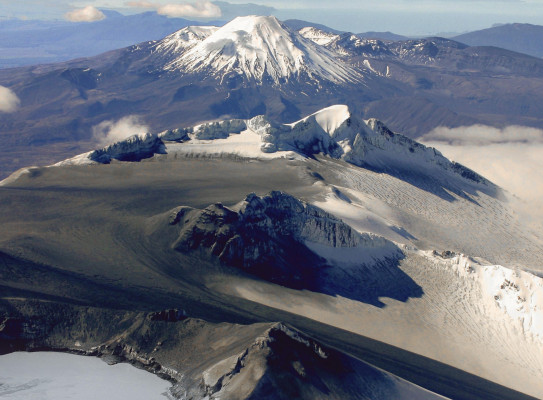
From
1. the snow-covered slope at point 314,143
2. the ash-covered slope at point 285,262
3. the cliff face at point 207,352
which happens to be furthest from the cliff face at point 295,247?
the snow-covered slope at point 314,143

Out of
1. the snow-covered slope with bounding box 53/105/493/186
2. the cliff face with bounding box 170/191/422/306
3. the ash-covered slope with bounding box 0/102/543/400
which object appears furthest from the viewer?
the snow-covered slope with bounding box 53/105/493/186

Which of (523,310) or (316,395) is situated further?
(523,310)

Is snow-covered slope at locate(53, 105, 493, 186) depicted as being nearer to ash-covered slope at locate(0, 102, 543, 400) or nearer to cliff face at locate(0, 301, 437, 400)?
ash-covered slope at locate(0, 102, 543, 400)

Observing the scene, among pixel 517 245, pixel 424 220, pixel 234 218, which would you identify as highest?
pixel 234 218

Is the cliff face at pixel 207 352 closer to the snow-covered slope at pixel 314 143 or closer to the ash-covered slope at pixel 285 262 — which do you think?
the ash-covered slope at pixel 285 262

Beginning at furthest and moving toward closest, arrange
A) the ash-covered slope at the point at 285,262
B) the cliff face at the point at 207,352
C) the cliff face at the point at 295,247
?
the cliff face at the point at 295,247
the ash-covered slope at the point at 285,262
the cliff face at the point at 207,352

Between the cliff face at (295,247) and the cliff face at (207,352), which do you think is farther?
the cliff face at (295,247)

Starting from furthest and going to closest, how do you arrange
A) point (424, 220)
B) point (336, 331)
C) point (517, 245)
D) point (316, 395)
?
point (517, 245) < point (424, 220) < point (336, 331) < point (316, 395)

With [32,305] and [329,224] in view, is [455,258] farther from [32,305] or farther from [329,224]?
[32,305]

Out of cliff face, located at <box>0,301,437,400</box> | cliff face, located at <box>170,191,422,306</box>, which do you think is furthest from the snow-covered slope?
cliff face, located at <box>0,301,437,400</box>

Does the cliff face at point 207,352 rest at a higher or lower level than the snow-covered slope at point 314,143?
higher

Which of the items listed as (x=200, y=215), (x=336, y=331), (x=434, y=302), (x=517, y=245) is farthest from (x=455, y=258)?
(x=517, y=245)
